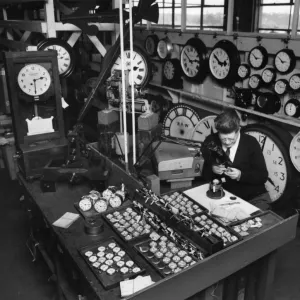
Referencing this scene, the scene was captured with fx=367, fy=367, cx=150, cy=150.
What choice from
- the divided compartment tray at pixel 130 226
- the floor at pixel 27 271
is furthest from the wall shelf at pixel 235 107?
the divided compartment tray at pixel 130 226

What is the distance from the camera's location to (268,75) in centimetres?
367

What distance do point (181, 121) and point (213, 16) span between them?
1.50 metres

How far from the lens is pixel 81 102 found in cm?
590

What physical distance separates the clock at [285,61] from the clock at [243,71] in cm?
37

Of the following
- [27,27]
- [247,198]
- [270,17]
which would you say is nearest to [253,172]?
[247,198]

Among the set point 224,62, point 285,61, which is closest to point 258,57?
point 285,61

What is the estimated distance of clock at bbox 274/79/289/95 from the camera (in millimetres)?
3537

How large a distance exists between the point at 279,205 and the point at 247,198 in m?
1.18

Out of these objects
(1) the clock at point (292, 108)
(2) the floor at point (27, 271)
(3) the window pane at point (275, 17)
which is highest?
(3) the window pane at point (275, 17)

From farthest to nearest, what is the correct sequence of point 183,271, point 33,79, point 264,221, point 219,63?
point 219,63 < point 33,79 < point 264,221 < point 183,271

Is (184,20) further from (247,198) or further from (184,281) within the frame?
(184,281)

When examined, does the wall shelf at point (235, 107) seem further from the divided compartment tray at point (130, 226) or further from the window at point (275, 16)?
the divided compartment tray at point (130, 226)

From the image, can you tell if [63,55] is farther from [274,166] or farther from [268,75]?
[274,166]

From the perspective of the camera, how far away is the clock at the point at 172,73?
4.90 metres
